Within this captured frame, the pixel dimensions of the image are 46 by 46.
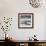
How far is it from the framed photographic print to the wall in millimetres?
105

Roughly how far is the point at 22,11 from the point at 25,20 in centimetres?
33

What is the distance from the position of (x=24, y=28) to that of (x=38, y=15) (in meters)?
0.68

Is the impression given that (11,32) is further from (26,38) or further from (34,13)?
(34,13)

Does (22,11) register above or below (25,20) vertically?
above

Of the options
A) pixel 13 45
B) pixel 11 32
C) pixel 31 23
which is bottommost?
pixel 13 45

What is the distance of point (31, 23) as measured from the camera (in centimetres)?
486

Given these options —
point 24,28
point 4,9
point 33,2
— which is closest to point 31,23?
point 24,28

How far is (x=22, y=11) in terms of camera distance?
191 inches

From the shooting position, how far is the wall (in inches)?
190

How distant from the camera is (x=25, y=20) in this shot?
4.86 m

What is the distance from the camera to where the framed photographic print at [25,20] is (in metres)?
4.84

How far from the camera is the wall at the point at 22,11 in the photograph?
4820 mm

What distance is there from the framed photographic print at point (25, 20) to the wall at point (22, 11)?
0.11m

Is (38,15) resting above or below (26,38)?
above
